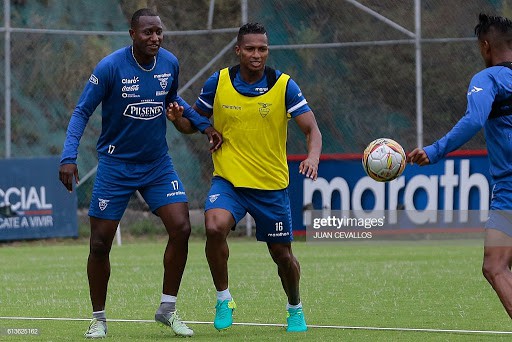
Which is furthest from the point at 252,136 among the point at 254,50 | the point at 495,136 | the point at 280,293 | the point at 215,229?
the point at 280,293

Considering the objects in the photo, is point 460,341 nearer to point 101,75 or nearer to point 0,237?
point 101,75

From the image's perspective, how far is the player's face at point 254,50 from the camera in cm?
936

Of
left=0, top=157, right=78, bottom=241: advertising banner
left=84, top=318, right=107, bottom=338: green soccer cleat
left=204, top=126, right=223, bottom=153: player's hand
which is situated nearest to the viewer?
left=84, top=318, right=107, bottom=338: green soccer cleat

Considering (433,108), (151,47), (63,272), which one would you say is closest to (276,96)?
(151,47)

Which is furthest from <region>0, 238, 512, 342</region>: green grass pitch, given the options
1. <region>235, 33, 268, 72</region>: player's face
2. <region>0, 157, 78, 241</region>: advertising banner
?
<region>235, 33, 268, 72</region>: player's face

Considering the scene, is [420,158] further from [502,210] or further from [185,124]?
[185,124]

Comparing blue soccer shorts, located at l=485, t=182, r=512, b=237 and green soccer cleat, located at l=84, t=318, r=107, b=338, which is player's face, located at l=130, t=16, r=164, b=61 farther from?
blue soccer shorts, located at l=485, t=182, r=512, b=237

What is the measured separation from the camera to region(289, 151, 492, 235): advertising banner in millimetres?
19594

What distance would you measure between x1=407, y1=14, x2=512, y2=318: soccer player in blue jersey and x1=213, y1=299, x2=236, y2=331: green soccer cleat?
217 cm

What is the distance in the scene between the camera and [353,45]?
21.4 meters

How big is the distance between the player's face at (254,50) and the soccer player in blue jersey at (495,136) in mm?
1940

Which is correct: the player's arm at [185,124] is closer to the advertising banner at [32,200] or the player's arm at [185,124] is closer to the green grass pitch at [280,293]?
the green grass pitch at [280,293]

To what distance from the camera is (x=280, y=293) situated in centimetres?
1245

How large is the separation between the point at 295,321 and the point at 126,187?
5.54 ft
